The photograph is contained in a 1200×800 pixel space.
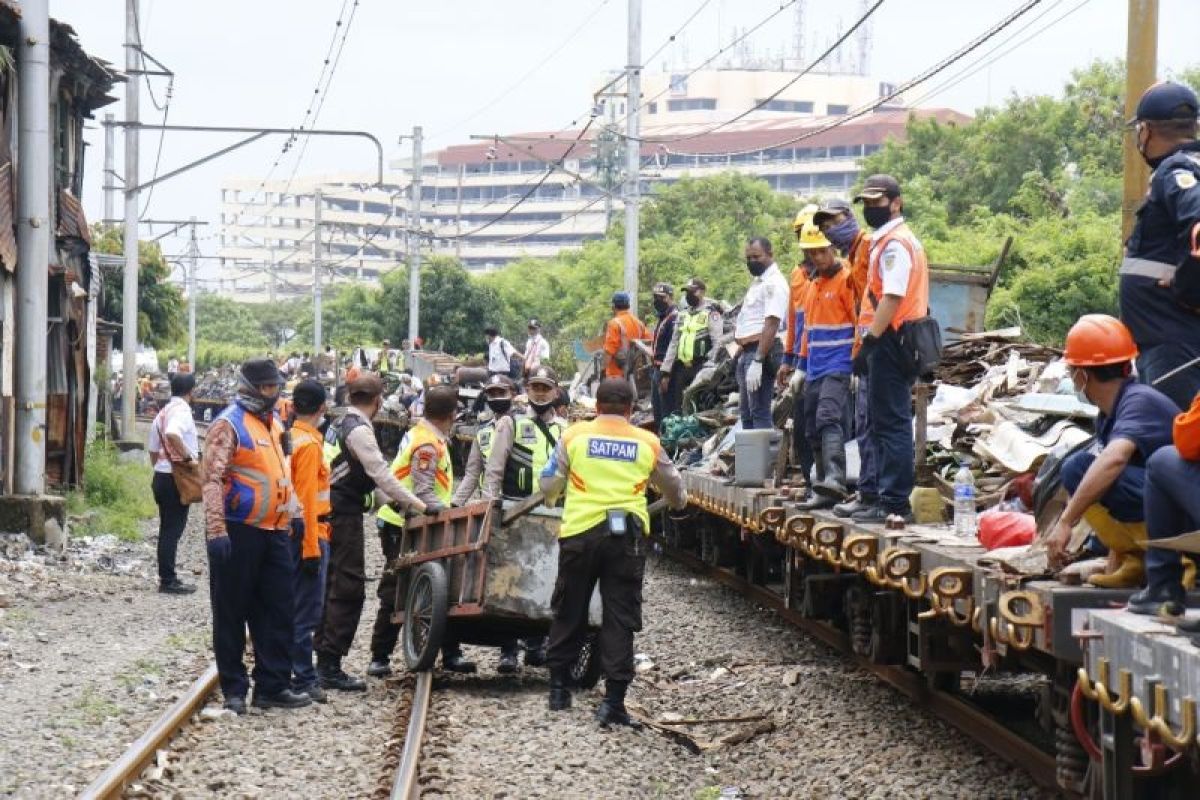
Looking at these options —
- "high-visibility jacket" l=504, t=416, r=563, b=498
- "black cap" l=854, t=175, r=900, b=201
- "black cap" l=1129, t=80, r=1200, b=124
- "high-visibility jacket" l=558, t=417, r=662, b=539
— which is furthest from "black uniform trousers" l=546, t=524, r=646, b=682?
"black cap" l=1129, t=80, r=1200, b=124

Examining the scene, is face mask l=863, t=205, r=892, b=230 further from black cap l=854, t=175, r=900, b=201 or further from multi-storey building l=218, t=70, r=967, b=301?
multi-storey building l=218, t=70, r=967, b=301

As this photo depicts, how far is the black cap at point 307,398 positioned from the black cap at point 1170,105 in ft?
17.4

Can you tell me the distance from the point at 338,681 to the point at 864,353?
3886 millimetres

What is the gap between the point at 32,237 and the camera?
679 inches

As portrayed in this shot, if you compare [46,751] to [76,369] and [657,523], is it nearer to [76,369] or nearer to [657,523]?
[657,523]

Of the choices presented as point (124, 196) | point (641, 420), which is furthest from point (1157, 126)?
point (124, 196)

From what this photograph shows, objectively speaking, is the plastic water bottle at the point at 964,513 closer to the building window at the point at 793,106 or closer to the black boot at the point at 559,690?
the black boot at the point at 559,690

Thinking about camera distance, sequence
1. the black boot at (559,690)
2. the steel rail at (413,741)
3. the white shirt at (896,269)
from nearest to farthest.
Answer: the steel rail at (413,741) < the white shirt at (896,269) < the black boot at (559,690)

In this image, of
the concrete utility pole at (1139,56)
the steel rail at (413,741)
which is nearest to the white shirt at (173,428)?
the steel rail at (413,741)

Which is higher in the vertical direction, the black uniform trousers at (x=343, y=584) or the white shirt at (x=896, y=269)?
the white shirt at (x=896, y=269)

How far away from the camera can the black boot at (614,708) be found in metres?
9.66

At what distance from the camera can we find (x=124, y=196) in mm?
31688

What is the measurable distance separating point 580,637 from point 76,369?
16.1 meters

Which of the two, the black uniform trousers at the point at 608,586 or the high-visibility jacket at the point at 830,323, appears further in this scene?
the high-visibility jacket at the point at 830,323
